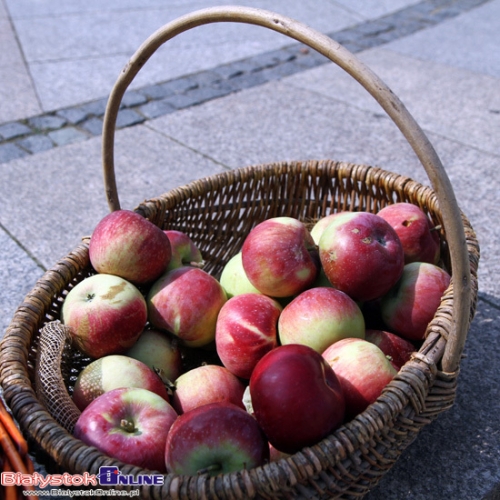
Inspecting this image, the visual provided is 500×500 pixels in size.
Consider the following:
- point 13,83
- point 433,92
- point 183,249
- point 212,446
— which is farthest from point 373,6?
point 212,446

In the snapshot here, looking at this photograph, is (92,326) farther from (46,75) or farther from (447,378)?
(46,75)

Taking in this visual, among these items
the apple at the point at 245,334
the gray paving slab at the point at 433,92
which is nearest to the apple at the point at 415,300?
the apple at the point at 245,334

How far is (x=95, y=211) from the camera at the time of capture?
3.09 m

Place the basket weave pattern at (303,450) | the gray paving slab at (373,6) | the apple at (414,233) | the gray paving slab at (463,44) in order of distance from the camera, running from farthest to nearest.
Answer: the gray paving slab at (373,6)
the gray paving slab at (463,44)
the apple at (414,233)
the basket weave pattern at (303,450)

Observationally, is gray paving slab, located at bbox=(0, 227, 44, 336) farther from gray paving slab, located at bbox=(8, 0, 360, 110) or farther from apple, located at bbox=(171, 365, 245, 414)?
gray paving slab, located at bbox=(8, 0, 360, 110)

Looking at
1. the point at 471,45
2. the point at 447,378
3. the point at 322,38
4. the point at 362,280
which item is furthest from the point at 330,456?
the point at 471,45

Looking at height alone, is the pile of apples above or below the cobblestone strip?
above

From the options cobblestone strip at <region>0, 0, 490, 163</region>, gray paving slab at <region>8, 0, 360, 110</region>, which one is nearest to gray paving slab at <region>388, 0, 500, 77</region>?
cobblestone strip at <region>0, 0, 490, 163</region>

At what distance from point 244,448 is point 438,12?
586 cm

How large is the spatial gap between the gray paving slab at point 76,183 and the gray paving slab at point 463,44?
2588 millimetres

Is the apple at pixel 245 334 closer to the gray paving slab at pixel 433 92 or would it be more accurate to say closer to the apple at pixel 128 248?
the apple at pixel 128 248

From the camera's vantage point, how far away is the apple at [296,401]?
1.34 metres

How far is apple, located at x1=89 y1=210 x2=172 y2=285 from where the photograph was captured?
1864 mm

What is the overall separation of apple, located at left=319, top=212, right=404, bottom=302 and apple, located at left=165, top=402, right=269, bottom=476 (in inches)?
24.2
